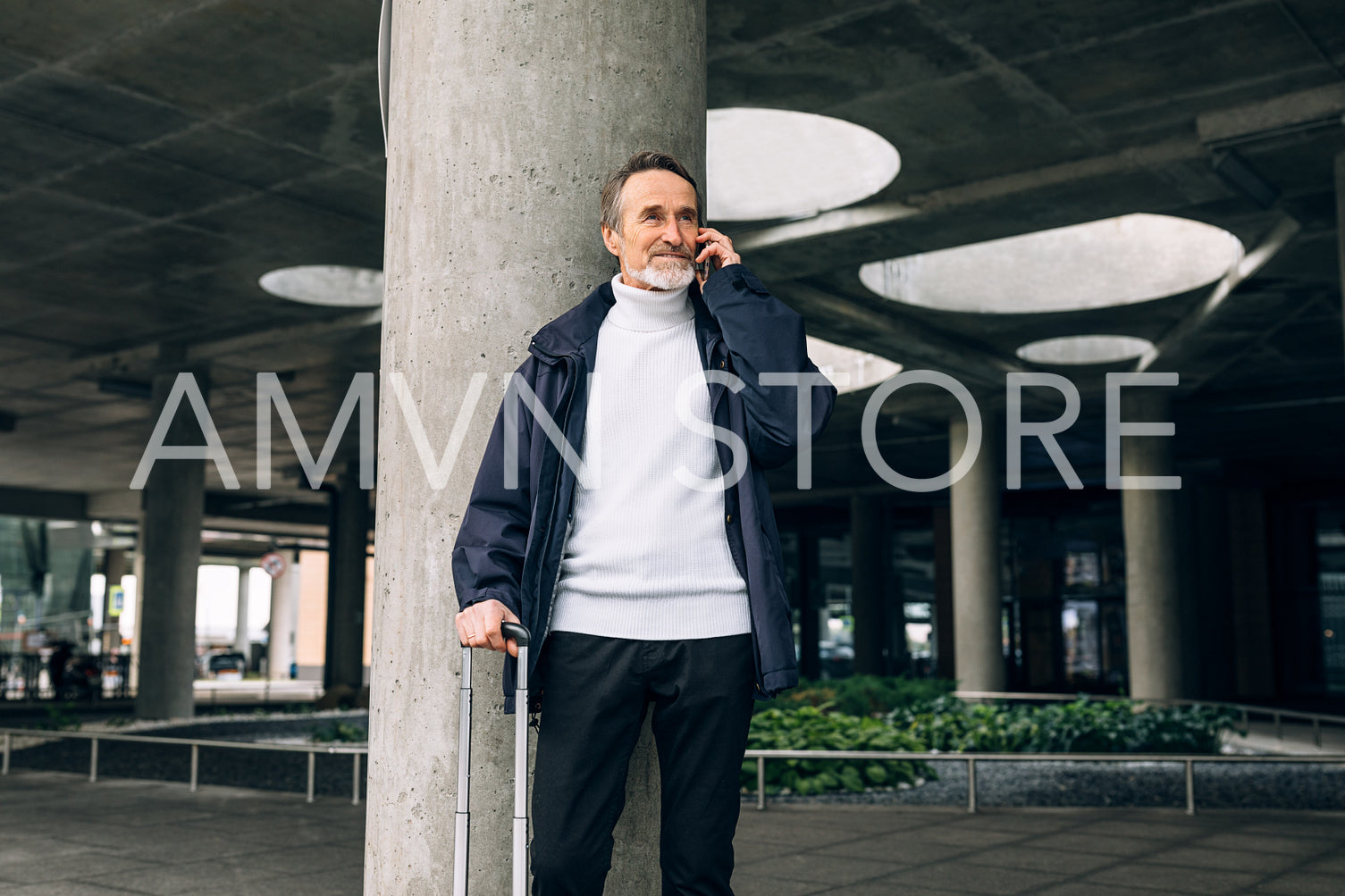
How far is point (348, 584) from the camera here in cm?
3250

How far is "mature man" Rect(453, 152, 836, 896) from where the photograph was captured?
2605 mm

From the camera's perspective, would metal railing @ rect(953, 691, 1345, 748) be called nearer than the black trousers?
No

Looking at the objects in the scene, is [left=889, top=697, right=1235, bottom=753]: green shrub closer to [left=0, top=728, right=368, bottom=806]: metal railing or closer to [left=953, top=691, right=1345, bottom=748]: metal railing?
[left=953, top=691, right=1345, bottom=748]: metal railing

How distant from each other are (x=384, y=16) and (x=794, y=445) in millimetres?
2058

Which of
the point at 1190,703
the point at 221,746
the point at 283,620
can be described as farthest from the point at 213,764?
the point at 283,620

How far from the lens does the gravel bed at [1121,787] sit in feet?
31.6

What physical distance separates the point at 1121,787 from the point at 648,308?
9509mm

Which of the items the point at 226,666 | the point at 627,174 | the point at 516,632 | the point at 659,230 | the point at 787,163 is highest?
the point at 787,163

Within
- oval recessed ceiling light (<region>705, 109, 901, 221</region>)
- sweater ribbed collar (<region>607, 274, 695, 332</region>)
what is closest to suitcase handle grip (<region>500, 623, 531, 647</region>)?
sweater ribbed collar (<region>607, 274, 695, 332</region>)

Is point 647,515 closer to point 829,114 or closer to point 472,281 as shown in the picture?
point 472,281

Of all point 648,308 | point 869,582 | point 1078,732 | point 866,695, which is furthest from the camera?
point 869,582

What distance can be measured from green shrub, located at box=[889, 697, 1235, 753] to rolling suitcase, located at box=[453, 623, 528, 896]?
10.3m

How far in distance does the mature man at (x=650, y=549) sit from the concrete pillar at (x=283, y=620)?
56107mm

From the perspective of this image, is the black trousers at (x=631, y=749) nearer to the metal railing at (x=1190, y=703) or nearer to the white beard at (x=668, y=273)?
the white beard at (x=668, y=273)
